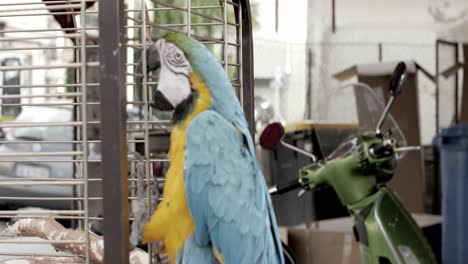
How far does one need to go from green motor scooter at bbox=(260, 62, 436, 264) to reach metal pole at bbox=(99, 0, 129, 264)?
92 cm

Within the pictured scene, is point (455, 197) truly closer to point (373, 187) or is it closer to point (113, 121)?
point (373, 187)

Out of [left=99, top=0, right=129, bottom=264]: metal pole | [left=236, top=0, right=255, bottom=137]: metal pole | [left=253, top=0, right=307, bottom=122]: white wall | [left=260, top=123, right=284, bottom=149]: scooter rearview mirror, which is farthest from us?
[left=253, top=0, right=307, bottom=122]: white wall

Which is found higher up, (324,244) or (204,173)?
(204,173)

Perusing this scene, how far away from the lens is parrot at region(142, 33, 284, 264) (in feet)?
2.84

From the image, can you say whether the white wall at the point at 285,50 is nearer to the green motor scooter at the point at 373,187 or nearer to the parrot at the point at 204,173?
the green motor scooter at the point at 373,187

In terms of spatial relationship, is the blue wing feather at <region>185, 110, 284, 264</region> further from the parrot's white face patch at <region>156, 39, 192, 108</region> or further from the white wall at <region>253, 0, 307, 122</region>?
the white wall at <region>253, 0, 307, 122</region>

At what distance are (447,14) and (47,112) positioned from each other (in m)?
2.54

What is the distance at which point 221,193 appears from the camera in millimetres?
866

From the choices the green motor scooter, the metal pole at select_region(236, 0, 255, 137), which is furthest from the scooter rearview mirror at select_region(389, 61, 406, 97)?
the metal pole at select_region(236, 0, 255, 137)

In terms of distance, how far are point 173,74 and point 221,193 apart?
0.52ft

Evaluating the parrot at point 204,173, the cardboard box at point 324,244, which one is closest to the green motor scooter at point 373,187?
the cardboard box at point 324,244

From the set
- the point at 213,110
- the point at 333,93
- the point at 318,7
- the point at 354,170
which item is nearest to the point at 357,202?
the point at 354,170

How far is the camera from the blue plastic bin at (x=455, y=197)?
210 centimetres

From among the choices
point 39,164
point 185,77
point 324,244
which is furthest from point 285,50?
point 39,164
